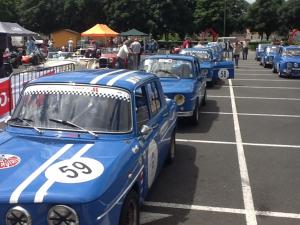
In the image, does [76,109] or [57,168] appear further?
[76,109]

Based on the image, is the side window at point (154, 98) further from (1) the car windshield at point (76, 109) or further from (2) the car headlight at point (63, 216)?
(2) the car headlight at point (63, 216)

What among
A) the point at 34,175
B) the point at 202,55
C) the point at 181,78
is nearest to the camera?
Result: the point at 34,175

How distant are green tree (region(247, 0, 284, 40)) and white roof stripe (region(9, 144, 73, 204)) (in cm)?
7901

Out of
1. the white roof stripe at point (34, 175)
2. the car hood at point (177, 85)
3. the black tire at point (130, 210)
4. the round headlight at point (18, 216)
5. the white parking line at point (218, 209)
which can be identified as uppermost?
the car hood at point (177, 85)

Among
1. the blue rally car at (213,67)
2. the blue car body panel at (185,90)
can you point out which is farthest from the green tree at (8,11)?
the blue car body panel at (185,90)

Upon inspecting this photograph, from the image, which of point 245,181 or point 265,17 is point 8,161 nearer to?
point 245,181

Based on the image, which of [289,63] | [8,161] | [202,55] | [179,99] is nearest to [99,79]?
[8,161]

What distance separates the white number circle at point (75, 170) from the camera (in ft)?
12.5

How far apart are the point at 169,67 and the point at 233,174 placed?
4456mm

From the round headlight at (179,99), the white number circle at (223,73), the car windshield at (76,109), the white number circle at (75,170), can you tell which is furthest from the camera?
the white number circle at (223,73)

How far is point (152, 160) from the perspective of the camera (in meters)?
5.46

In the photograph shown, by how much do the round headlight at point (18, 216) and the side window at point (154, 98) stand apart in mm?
2683

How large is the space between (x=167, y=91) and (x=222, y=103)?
196 inches

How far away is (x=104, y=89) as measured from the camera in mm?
5207
